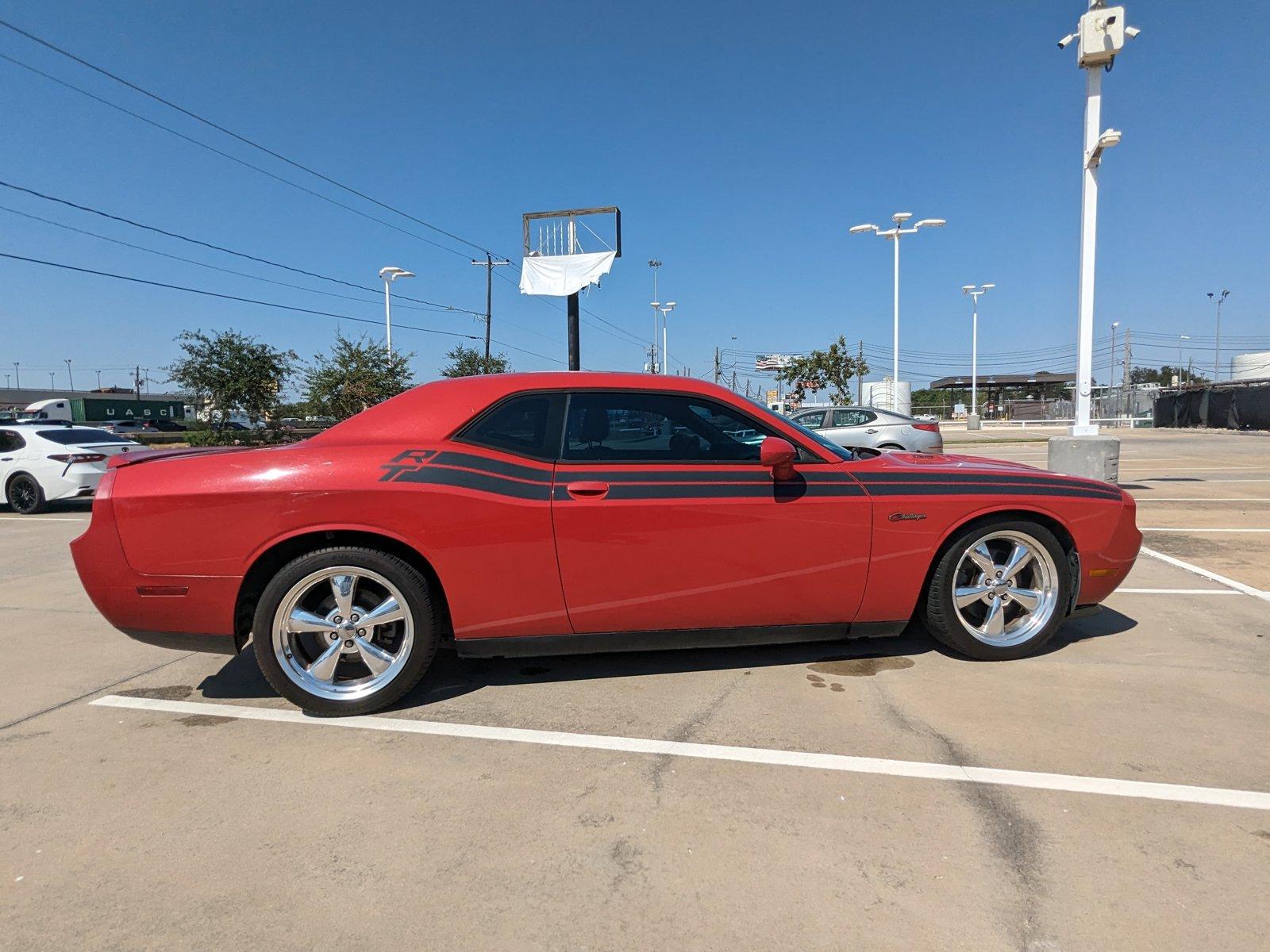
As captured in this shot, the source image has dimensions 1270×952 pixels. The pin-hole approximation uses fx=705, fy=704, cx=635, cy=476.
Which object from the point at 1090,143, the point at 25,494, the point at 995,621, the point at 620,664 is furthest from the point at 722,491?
the point at 25,494

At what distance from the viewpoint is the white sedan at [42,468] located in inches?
417

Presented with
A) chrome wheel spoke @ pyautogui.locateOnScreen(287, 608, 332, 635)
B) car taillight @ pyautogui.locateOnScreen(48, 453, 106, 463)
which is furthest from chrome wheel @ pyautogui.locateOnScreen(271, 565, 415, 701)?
car taillight @ pyautogui.locateOnScreen(48, 453, 106, 463)

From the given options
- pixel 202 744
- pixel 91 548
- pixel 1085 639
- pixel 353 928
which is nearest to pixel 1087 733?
pixel 1085 639

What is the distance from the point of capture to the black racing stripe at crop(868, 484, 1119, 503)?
3.43 m

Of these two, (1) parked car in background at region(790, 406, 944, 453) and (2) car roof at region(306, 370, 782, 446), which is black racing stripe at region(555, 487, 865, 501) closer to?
(2) car roof at region(306, 370, 782, 446)

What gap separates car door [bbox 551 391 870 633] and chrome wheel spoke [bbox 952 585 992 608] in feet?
1.93

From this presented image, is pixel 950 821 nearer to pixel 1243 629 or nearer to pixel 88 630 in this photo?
pixel 1243 629

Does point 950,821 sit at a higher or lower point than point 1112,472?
lower

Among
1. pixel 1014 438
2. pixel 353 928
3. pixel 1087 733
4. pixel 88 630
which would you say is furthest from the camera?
pixel 1014 438

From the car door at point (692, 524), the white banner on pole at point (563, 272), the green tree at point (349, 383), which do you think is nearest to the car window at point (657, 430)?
the car door at point (692, 524)

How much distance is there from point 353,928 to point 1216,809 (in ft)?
8.97

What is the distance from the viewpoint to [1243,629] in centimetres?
416

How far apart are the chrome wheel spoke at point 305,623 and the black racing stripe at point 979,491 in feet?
8.57

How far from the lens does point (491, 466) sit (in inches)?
125
